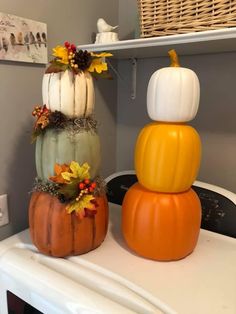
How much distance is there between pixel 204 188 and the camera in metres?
0.96

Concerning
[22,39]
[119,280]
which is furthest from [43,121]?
[119,280]

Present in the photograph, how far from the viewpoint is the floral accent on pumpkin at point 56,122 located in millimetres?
707

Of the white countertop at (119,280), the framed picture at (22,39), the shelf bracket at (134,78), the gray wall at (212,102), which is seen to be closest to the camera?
the white countertop at (119,280)

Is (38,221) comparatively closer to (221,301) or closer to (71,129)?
(71,129)

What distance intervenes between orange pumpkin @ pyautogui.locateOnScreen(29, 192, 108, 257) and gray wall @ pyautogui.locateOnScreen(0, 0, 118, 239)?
197 millimetres

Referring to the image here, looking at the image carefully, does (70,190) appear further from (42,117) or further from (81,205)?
(42,117)

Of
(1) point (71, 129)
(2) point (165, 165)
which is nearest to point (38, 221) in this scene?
(1) point (71, 129)

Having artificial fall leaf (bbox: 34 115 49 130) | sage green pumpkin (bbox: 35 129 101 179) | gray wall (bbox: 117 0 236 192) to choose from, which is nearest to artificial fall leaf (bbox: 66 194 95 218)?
sage green pumpkin (bbox: 35 129 101 179)

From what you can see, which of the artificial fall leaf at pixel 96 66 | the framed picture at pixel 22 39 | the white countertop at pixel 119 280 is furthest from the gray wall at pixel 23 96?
the artificial fall leaf at pixel 96 66

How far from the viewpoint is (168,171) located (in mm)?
733

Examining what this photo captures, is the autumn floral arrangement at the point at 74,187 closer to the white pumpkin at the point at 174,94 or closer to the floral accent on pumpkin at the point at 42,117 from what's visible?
the floral accent on pumpkin at the point at 42,117

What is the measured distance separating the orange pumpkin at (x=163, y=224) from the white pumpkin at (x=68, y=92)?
0.30 metres

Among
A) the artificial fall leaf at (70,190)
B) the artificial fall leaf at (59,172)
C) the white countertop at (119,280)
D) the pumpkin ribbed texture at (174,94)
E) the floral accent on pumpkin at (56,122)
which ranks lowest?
the white countertop at (119,280)

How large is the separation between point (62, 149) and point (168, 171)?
0.94 feet
